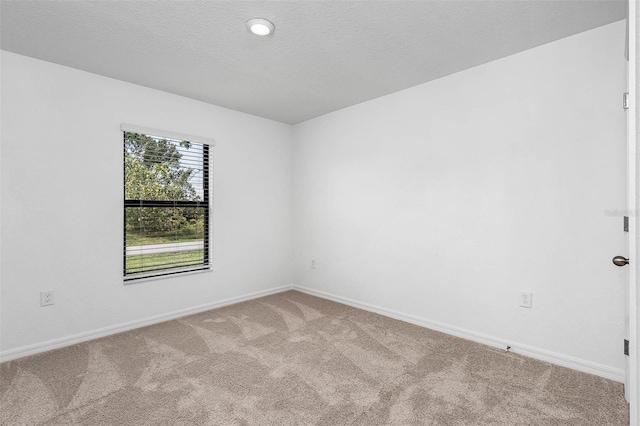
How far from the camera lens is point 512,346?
2625 millimetres

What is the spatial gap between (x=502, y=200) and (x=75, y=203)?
366 centimetres

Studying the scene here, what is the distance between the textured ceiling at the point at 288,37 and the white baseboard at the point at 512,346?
7.63 feet

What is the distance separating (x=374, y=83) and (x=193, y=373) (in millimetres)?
2943

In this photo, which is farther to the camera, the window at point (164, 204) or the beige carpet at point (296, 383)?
the window at point (164, 204)

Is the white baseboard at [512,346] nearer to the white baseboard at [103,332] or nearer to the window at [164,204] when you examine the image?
the white baseboard at [103,332]

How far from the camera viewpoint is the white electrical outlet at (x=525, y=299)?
2.54 meters

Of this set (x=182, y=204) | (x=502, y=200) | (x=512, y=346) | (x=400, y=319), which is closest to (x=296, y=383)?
(x=400, y=319)

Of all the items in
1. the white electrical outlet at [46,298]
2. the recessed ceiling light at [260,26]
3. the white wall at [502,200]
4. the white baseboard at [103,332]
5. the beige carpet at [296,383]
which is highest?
the recessed ceiling light at [260,26]

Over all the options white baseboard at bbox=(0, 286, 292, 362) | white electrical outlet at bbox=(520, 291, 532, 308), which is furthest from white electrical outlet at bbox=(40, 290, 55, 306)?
white electrical outlet at bbox=(520, 291, 532, 308)

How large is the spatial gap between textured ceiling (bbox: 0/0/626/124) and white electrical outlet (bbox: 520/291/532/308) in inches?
75.3

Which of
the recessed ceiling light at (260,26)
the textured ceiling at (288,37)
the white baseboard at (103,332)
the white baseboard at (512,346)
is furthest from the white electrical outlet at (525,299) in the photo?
the white baseboard at (103,332)

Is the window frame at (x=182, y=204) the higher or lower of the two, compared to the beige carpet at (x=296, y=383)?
higher

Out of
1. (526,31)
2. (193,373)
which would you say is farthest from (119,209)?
(526,31)

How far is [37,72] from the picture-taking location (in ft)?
8.80
